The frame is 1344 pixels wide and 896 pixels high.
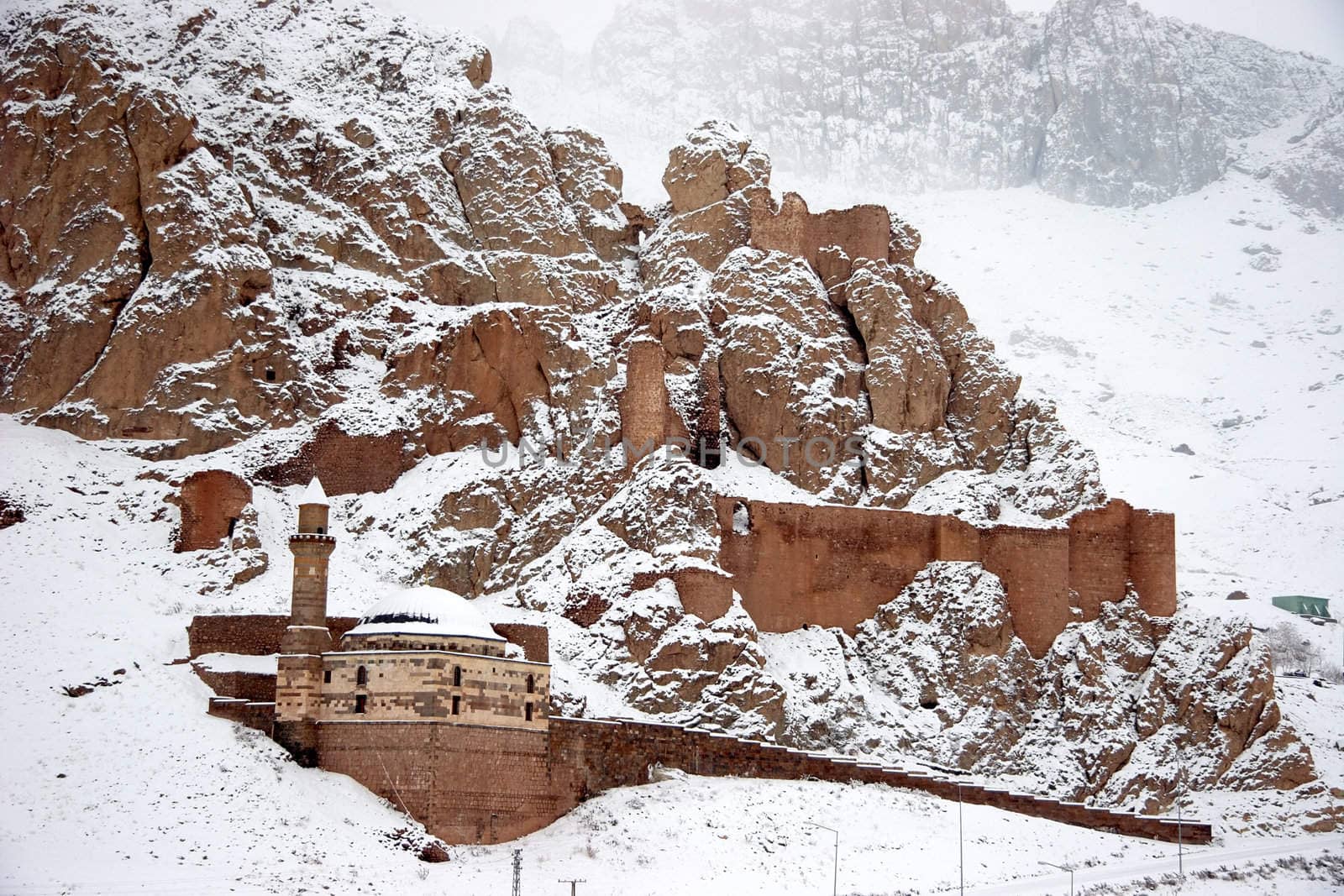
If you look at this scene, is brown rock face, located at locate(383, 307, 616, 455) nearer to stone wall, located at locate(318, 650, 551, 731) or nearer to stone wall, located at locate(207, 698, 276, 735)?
stone wall, located at locate(318, 650, 551, 731)

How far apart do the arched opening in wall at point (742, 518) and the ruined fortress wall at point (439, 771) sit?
1697 cm

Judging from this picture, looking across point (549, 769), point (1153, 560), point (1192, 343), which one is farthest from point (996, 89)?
point (549, 769)

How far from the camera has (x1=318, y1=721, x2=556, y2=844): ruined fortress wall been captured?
1924 inches

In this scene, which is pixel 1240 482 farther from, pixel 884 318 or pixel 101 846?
pixel 101 846

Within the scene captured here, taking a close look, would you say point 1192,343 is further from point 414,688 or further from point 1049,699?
point 414,688

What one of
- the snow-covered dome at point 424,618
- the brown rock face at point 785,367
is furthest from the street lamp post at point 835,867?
the brown rock face at point 785,367

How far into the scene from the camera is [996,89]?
143625 mm

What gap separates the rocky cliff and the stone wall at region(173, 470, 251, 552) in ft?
3.55

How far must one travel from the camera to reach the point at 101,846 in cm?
4228

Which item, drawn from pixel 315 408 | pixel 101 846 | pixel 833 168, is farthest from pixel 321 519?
pixel 833 168

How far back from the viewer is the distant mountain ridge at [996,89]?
5428 inches

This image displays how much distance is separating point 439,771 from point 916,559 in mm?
24490

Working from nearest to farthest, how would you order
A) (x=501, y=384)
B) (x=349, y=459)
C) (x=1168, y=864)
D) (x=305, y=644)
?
(x=305, y=644) → (x=1168, y=864) → (x=349, y=459) → (x=501, y=384)

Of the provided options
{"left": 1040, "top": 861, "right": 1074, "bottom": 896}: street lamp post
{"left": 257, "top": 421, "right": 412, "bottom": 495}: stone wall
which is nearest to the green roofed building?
{"left": 1040, "top": 861, "right": 1074, "bottom": 896}: street lamp post
